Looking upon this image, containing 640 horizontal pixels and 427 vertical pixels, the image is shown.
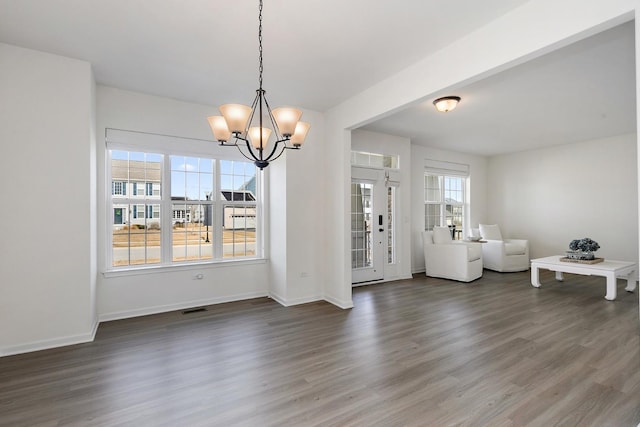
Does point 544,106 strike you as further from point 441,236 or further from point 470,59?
point 441,236

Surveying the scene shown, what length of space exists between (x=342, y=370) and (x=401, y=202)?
13.6 ft

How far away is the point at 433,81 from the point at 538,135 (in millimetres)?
4448

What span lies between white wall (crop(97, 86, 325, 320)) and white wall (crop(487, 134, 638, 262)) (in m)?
5.65

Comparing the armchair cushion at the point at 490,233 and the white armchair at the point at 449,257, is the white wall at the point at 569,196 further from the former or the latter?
the white armchair at the point at 449,257

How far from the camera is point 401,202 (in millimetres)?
6121

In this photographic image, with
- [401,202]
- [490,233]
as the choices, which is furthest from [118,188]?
[490,233]

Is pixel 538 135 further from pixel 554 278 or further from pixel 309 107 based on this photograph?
pixel 309 107

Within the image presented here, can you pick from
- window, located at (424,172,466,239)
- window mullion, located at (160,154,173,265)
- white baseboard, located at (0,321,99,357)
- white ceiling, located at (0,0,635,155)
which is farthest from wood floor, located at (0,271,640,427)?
window, located at (424,172,466,239)

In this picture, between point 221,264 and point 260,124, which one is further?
point 221,264

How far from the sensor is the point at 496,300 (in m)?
4.55

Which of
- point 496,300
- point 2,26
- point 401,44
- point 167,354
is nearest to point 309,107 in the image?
point 401,44

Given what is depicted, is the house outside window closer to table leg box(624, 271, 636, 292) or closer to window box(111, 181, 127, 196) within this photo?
table leg box(624, 271, 636, 292)

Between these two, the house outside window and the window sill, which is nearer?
the window sill

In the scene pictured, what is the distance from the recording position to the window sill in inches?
150
